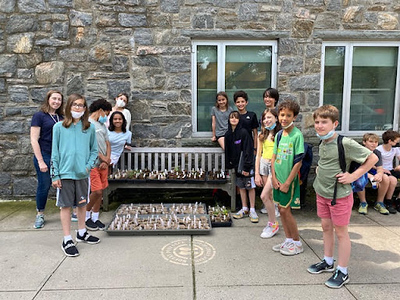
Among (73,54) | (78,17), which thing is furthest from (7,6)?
(73,54)

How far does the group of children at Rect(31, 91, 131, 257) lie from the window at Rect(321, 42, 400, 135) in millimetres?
3944

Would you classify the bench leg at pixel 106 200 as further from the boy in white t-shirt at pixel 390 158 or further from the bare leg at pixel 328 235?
the boy in white t-shirt at pixel 390 158

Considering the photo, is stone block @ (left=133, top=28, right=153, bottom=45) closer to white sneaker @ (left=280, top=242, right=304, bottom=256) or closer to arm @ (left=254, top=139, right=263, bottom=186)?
arm @ (left=254, top=139, right=263, bottom=186)

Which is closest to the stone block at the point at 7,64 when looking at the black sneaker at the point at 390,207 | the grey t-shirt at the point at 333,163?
the grey t-shirt at the point at 333,163

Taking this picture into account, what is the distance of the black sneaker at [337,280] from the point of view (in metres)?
2.90

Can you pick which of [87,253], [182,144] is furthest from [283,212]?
[182,144]

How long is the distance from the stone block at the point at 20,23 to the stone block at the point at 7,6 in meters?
0.11

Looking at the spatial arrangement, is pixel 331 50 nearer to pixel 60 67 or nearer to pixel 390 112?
pixel 390 112

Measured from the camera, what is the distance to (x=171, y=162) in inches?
223

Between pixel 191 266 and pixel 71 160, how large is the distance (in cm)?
163

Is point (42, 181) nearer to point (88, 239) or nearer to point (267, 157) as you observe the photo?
point (88, 239)

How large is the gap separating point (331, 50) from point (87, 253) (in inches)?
197

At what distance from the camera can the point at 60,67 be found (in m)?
5.51

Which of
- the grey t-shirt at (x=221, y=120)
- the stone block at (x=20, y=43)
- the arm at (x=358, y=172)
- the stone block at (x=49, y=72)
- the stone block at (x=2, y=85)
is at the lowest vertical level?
the arm at (x=358, y=172)
